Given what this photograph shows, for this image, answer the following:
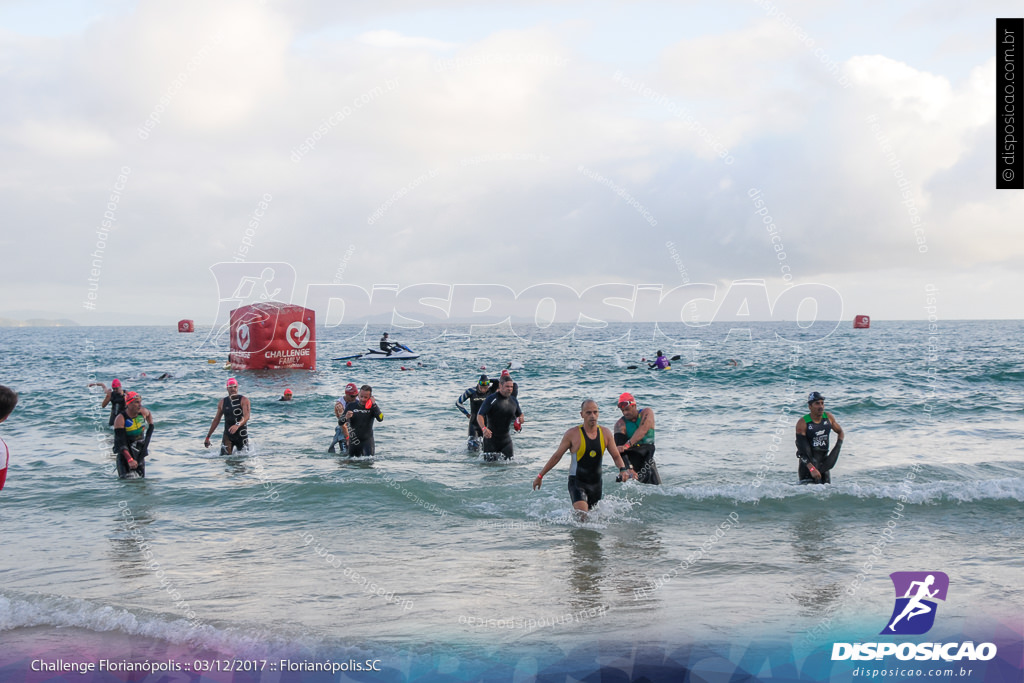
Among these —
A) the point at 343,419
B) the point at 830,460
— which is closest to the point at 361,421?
the point at 343,419

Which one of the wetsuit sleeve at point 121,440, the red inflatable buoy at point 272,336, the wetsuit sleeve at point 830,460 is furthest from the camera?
the red inflatable buoy at point 272,336

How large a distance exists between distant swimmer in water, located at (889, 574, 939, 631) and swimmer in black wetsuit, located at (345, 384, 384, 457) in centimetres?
1025

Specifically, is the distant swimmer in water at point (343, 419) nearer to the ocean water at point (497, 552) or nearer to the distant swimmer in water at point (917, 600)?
the ocean water at point (497, 552)

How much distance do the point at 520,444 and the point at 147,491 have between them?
870 centimetres

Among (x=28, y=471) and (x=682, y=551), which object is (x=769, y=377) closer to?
(x=682, y=551)

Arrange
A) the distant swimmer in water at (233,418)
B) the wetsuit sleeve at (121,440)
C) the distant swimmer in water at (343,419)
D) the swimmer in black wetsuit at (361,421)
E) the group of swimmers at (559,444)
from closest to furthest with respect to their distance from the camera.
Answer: the group of swimmers at (559,444), the wetsuit sleeve at (121,440), the distant swimmer in water at (343,419), the swimmer in black wetsuit at (361,421), the distant swimmer in water at (233,418)

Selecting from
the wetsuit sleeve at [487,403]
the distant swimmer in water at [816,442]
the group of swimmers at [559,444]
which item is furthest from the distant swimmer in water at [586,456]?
the wetsuit sleeve at [487,403]

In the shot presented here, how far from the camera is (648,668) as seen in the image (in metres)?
5.56

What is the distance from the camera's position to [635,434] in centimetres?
1030

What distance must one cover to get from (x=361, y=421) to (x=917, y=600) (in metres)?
11.0

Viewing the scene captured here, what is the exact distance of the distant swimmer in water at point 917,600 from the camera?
6.65 m

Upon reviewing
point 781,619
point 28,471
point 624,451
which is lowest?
point 28,471

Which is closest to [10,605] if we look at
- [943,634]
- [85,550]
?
[85,550]

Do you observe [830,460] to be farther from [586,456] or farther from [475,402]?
[475,402]
